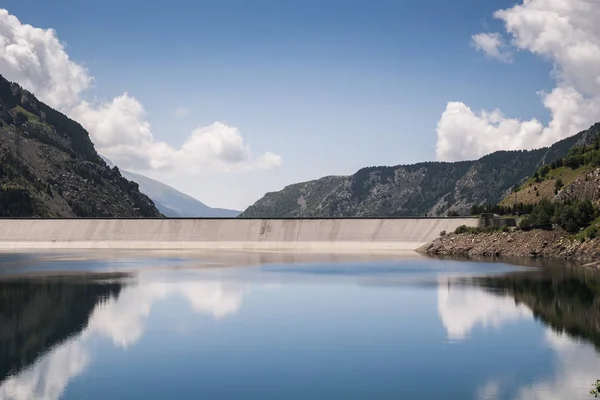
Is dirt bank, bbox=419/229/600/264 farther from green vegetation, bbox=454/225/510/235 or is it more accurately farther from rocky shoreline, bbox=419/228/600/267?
green vegetation, bbox=454/225/510/235

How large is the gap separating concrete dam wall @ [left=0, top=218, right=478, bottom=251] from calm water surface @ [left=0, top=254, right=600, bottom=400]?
6187 cm

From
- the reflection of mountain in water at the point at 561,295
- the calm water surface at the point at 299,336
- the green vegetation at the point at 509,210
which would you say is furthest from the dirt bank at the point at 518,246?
the calm water surface at the point at 299,336

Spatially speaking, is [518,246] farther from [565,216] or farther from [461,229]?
[461,229]

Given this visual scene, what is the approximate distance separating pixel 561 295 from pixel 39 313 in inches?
1765

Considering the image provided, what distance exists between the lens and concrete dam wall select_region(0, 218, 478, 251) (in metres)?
146

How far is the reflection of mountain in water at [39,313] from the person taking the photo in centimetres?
4044

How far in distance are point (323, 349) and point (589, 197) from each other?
97.9 m

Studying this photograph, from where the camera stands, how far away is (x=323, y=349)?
4206 centimetres

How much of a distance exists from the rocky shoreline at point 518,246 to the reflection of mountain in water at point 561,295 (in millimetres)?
15209

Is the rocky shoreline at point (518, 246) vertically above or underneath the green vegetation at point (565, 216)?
underneath

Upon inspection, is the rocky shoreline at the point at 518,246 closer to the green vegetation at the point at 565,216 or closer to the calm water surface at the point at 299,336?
the green vegetation at the point at 565,216

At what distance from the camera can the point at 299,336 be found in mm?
46531

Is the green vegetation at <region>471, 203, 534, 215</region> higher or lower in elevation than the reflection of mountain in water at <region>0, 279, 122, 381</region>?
higher

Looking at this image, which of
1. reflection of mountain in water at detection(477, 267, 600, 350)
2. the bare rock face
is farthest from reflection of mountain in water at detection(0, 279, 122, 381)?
the bare rock face
